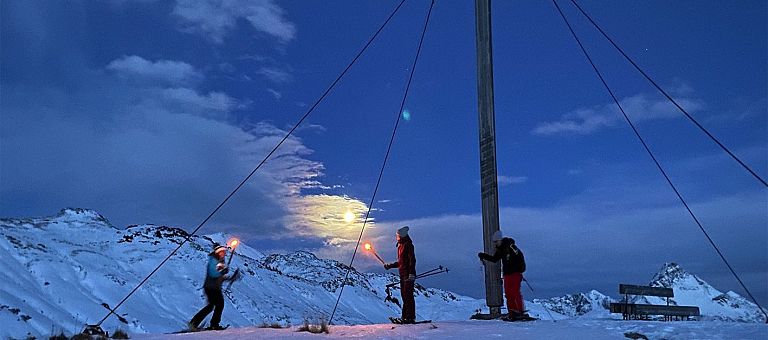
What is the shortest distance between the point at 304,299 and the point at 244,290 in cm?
1070

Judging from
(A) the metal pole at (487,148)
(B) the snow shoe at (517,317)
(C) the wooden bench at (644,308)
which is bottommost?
(B) the snow shoe at (517,317)

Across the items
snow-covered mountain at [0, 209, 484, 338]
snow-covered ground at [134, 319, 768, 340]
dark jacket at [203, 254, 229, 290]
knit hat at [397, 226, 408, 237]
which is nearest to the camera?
snow-covered ground at [134, 319, 768, 340]

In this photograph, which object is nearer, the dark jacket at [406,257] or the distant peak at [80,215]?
the dark jacket at [406,257]

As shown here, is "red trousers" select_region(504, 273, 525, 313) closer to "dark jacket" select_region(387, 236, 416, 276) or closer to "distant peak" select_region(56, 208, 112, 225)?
"dark jacket" select_region(387, 236, 416, 276)

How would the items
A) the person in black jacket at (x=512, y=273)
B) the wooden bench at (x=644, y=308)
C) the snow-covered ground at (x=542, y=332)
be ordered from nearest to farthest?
the snow-covered ground at (x=542, y=332) < the person in black jacket at (x=512, y=273) < the wooden bench at (x=644, y=308)

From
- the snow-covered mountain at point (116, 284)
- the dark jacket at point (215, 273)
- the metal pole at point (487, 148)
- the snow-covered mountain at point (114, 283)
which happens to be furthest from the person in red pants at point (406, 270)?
the snow-covered mountain at point (114, 283)

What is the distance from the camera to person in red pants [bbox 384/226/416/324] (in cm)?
1282

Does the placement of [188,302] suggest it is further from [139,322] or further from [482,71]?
[482,71]

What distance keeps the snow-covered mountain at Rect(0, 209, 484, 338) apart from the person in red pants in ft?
30.7

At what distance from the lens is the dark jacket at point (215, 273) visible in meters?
13.4

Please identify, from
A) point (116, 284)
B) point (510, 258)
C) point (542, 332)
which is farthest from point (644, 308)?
point (116, 284)

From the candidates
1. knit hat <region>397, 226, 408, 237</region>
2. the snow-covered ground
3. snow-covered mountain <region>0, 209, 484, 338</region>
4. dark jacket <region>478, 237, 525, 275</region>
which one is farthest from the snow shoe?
snow-covered mountain <region>0, 209, 484, 338</region>

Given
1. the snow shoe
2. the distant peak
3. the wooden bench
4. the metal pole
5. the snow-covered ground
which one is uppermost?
the distant peak

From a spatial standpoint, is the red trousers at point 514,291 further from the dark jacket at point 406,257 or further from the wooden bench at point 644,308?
the wooden bench at point 644,308
